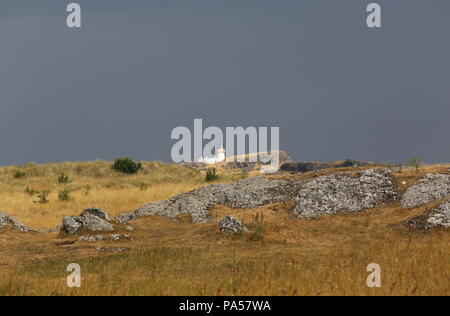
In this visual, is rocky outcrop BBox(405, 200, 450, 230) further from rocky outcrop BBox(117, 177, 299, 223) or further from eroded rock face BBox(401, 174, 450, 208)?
rocky outcrop BBox(117, 177, 299, 223)

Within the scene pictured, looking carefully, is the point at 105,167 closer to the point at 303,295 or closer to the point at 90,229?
the point at 90,229

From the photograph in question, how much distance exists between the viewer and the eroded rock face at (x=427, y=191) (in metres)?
23.2

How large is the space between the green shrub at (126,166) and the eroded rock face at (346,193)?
108 feet

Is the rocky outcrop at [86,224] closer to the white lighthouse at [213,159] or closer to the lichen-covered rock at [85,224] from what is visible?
the lichen-covered rock at [85,224]

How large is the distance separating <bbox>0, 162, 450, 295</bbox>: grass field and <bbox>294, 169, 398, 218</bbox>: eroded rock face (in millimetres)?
803

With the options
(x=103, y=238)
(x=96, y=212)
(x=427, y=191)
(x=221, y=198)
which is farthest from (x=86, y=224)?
(x=427, y=191)

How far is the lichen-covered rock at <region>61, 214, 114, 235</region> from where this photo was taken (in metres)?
21.7

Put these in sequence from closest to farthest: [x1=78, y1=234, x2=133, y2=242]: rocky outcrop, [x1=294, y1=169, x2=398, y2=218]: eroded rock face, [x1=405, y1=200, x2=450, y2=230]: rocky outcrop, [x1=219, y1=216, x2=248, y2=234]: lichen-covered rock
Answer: [x1=405, y1=200, x2=450, y2=230]: rocky outcrop, [x1=219, y1=216, x2=248, y2=234]: lichen-covered rock, [x1=78, y1=234, x2=133, y2=242]: rocky outcrop, [x1=294, y1=169, x2=398, y2=218]: eroded rock face

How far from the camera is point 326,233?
67.3 feet

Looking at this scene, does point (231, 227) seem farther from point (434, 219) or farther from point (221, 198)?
point (434, 219)

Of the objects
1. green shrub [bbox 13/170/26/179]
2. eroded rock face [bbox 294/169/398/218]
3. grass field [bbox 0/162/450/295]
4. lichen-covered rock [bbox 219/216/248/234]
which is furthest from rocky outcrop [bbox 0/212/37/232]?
green shrub [bbox 13/170/26/179]

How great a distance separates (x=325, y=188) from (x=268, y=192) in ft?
12.2

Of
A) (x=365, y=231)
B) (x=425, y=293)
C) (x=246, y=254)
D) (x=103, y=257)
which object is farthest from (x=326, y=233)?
(x=425, y=293)

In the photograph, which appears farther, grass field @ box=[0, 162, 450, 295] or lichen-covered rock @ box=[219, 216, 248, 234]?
lichen-covered rock @ box=[219, 216, 248, 234]
